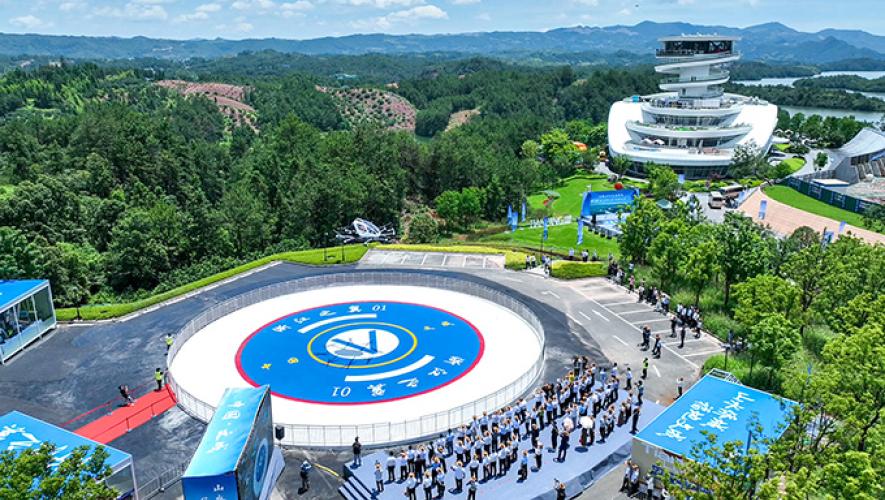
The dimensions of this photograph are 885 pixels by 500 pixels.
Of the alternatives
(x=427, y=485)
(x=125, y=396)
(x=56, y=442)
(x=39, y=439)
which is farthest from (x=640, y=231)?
(x=39, y=439)

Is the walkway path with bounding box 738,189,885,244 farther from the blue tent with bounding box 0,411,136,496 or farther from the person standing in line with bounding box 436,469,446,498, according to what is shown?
the blue tent with bounding box 0,411,136,496

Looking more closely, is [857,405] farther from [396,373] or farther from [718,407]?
[396,373]

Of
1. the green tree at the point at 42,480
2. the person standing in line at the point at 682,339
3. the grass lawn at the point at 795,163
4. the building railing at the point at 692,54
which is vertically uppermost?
the building railing at the point at 692,54

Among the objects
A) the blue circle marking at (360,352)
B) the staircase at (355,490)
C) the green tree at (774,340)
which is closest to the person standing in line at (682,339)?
the green tree at (774,340)

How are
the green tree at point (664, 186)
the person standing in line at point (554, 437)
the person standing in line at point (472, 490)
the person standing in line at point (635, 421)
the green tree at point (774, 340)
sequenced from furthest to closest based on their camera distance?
the green tree at point (664, 186)
the green tree at point (774, 340)
the person standing in line at point (635, 421)
the person standing in line at point (554, 437)
the person standing in line at point (472, 490)

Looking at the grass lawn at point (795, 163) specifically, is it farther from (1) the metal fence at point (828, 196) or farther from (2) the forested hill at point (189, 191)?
(2) the forested hill at point (189, 191)

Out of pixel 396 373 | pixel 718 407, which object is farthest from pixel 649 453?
pixel 396 373

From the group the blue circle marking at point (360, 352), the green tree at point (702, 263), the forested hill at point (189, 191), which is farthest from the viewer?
the forested hill at point (189, 191)
